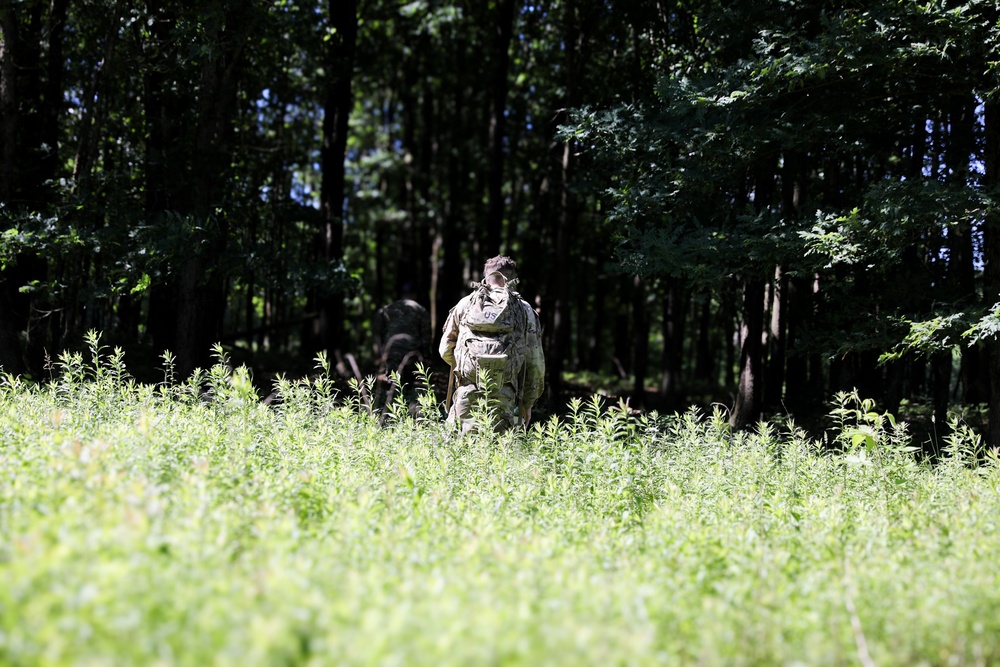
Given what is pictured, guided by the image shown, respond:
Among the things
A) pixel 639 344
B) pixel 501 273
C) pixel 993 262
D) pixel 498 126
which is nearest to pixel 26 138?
pixel 498 126

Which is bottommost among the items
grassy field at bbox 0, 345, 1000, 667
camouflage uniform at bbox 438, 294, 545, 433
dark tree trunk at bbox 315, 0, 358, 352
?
grassy field at bbox 0, 345, 1000, 667

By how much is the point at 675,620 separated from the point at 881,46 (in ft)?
24.3

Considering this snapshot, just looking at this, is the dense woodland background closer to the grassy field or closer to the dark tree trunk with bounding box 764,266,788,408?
the dark tree trunk with bounding box 764,266,788,408

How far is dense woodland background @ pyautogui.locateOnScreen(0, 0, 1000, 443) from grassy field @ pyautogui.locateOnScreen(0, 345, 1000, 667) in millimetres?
3626

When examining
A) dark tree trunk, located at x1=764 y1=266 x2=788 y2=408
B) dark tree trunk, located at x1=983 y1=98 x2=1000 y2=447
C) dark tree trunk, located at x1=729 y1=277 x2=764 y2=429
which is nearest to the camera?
dark tree trunk, located at x1=983 y1=98 x2=1000 y2=447

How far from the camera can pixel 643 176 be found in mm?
10711

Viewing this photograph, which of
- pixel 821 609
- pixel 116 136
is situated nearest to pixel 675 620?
pixel 821 609

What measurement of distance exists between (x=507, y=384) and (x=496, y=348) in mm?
405

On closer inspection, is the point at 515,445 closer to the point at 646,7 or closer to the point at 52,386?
the point at 52,386

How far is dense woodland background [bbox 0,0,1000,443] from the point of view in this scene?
349 inches

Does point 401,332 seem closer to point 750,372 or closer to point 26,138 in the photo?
point 750,372

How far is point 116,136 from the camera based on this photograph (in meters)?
15.9

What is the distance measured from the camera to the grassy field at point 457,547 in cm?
274

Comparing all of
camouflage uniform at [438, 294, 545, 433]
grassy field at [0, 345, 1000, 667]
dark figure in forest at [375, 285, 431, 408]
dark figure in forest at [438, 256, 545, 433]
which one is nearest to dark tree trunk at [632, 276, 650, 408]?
dark figure in forest at [375, 285, 431, 408]
